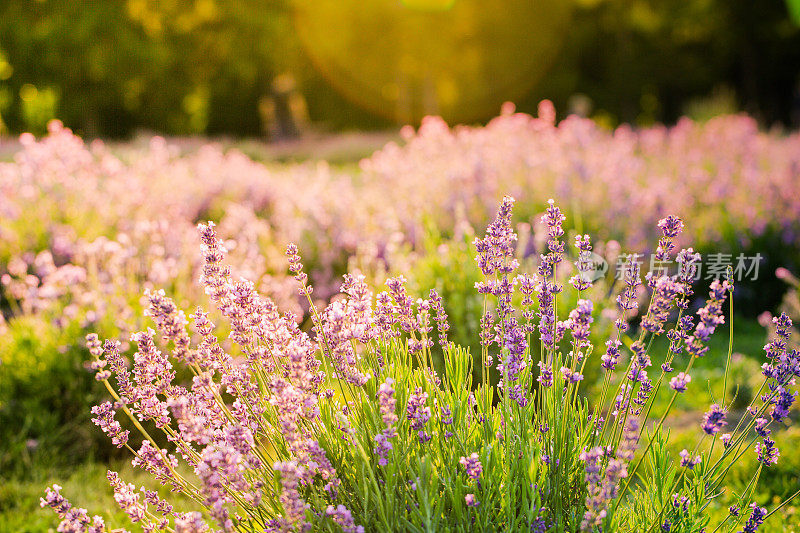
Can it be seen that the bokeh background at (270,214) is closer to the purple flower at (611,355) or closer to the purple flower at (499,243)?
the purple flower at (611,355)

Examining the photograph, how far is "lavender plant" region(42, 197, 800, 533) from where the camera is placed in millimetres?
1742

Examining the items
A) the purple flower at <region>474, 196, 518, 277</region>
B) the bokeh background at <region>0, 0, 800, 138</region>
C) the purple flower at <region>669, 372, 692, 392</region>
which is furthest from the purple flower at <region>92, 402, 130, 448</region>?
the bokeh background at <region>0, 0, 800, 138</region>

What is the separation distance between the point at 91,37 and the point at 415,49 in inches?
521

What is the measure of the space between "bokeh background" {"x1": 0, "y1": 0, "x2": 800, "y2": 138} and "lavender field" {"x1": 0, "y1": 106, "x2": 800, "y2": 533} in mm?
13219

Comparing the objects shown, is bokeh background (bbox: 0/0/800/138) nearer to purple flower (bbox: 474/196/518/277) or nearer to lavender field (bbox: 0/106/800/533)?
lavender field (bbox: 0/106/800/533)

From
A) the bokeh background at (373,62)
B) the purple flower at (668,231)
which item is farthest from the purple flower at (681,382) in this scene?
the bokeh background at (373,62)

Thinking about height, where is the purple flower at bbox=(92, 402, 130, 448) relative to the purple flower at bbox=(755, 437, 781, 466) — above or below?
above

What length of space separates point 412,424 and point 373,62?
102ft

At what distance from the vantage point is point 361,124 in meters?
36.2

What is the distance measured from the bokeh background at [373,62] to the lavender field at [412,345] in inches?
520

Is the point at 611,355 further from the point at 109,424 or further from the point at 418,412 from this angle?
the point at 109,424

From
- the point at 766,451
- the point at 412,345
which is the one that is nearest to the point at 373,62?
the point at 412,345

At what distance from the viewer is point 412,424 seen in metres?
1.84

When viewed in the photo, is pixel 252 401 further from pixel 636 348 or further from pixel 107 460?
pixel 107 460
